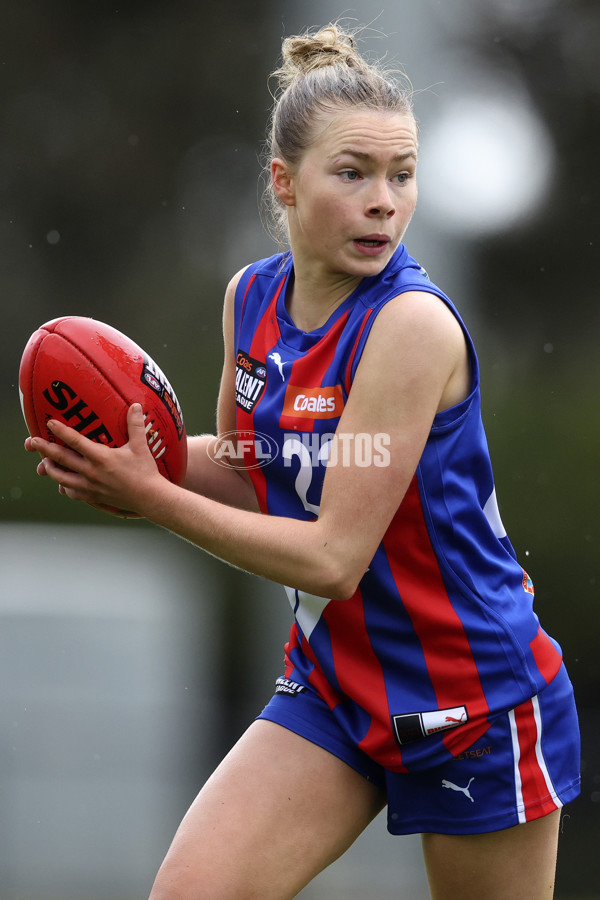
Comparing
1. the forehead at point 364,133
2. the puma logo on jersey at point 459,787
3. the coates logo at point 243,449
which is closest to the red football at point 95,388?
the coates logo at point 243,449

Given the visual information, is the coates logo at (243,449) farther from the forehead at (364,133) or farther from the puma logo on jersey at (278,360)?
the forehead at (364,133)

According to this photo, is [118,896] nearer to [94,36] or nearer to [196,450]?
[196,450]

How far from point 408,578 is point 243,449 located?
1.60ft

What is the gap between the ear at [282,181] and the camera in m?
2.33

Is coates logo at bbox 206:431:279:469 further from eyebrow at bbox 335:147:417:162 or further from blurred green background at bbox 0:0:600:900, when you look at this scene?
blurred green background at bbox 0:0:600:900

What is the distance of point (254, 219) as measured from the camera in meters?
9.70

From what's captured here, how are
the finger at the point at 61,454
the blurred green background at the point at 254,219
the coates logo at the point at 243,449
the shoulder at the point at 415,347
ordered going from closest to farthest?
1. the shoulder at the point at 415,347
2. the finger at the point at 61,454
3. the coates logo at the point at 243,449
4. the blurred green background at the point at 254,219

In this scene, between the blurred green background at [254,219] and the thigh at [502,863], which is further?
the blurred green background at [254,219]

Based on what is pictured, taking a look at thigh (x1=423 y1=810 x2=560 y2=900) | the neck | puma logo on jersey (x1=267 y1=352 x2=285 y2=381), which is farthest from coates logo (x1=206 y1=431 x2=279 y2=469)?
thigh (x1=423 y1=810 x2=560 y2=900)

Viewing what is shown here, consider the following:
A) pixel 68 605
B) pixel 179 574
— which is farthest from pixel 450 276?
pixel 68 605

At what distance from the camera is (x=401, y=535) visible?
2238 mm

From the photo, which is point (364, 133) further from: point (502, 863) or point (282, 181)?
point (502, 863)

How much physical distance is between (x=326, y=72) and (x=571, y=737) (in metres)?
1.44

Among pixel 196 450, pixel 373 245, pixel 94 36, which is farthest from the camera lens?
pixel 94 36
